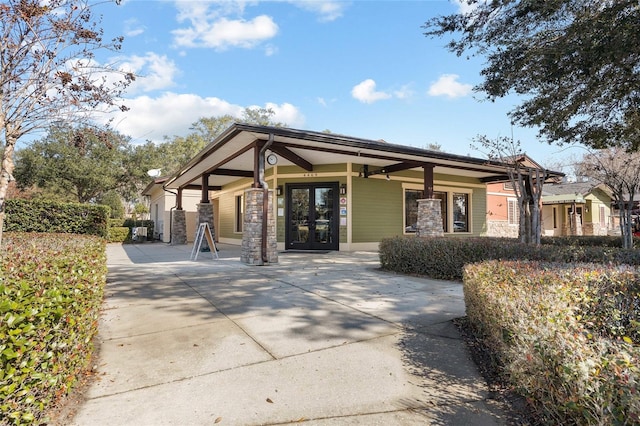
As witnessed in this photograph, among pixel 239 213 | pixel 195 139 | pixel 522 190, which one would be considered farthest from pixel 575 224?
pixel 195 139

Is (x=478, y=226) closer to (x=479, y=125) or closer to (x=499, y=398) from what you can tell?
(x=479, y=125)

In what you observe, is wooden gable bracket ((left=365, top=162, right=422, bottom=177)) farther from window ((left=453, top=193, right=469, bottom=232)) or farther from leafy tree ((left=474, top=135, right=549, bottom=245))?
window ((left=453, top=193, right=469, bottom=232))

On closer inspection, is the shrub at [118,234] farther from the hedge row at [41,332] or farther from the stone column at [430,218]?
the hedge row at [41,332]

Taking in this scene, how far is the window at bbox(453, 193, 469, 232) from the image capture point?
15.1 metres

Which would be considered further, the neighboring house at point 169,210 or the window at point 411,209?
the neighboring house at point 169,210

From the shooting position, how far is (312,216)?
12.0 m

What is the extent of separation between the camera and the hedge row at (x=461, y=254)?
17.4ft

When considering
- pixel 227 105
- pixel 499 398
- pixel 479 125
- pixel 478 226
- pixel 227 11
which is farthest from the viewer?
pixel 227 105

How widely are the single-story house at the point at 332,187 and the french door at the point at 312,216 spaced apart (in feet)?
0.11

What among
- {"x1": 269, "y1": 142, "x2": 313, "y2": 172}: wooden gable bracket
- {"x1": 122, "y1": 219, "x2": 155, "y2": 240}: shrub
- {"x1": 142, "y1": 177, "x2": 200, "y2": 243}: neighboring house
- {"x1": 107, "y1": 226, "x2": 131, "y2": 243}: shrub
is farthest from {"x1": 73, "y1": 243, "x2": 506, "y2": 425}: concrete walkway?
{"x1": 122, "y1": 219, "x2": 155, "y2": 240}: shrub

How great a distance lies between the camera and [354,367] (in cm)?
A: 271

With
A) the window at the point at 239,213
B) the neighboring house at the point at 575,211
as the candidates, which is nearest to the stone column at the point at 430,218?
the window at the point at 239,213

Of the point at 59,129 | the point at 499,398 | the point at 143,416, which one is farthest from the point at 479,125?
the point at 143,416

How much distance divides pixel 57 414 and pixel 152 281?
4.31m
